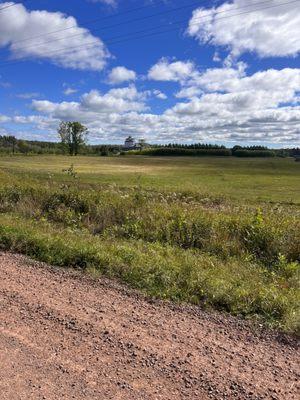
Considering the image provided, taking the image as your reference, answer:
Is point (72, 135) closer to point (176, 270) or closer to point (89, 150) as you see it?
point (89, 150)

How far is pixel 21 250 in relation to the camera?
26.0ft

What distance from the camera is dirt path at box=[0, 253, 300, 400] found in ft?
11.5

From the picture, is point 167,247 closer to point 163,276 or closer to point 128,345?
point 163,276

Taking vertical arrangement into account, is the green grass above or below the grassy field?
below

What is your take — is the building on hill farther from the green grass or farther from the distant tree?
the green grass

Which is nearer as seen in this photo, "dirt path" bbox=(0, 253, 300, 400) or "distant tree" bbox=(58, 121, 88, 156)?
"dirt path" bbox=(0, 253, 300, 400)

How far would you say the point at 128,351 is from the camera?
4.12m

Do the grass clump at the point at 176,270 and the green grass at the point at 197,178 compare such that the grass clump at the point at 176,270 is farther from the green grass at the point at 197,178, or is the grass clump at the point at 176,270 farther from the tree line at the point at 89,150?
the tree line at the point at 89,150

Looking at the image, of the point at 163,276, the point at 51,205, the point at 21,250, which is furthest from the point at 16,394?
the point at 51,205

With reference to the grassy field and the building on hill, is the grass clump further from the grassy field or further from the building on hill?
the building on hill

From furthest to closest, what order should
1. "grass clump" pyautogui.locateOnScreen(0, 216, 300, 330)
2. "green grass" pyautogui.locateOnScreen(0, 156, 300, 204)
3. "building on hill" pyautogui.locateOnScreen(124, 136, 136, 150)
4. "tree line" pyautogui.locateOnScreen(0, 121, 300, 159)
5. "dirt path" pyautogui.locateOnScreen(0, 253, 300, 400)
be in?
1. "building on hill" pyautogui.locateOnScreen(124, 136, 136, 150)
2. "tree line" pyautogui.locateOnScreen(0, 121, 300, 159)
3. "green grass" pyautogui.locateOnScreen(0, 156, 300, 204)
4. "grass clump" pyautogui.locateOnScreen(0, 216, 300, 330)
5. "dirt path" pyautogui.locateOnScreen(0, 253, 300, 400)

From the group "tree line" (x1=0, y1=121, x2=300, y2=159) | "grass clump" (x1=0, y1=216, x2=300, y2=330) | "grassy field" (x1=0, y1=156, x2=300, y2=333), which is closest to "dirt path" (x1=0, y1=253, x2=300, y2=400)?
"grass clump" (x1=0, y1=216, x2=300, y2=330)

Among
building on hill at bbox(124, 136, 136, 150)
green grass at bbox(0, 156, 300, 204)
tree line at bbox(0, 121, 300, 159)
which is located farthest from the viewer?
building on hill at bbox(124, 136, 136, 150)

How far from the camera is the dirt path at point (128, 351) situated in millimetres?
3510
